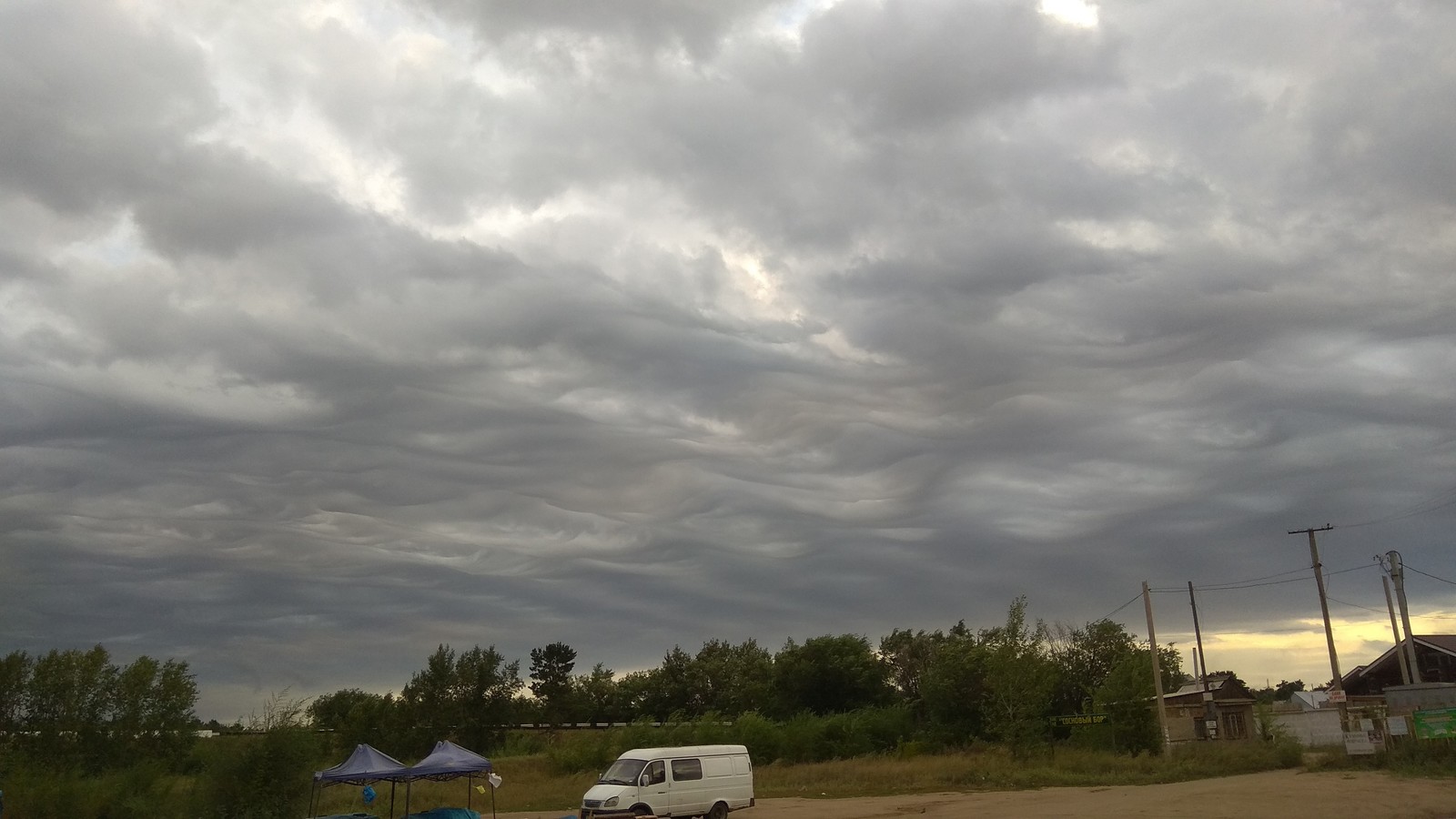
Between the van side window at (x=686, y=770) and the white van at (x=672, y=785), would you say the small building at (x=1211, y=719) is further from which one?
the van side window at (x=686, y=770)

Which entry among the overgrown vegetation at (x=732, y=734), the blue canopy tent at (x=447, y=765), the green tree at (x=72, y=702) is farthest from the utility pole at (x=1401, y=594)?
the green tree at (x=72, y=702)

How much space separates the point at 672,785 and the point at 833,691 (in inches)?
1902

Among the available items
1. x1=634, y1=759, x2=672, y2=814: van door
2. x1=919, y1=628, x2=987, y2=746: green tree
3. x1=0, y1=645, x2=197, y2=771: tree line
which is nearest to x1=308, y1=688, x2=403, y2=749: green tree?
x1=0, y1=645, x2=197, y2=771: tree line

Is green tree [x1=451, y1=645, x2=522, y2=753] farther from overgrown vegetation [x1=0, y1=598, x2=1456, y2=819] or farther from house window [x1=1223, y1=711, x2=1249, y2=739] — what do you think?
house window [x1=1223, y1=711, x2=1249, y2=739]

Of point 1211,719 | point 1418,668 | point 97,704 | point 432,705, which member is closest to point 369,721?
point 432,705

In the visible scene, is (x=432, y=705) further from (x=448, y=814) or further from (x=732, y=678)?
(x=448, y=814)

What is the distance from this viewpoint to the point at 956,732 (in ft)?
202

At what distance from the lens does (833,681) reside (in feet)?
246

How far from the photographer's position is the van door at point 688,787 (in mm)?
28875

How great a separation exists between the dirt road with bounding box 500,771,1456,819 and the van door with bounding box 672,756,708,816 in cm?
372

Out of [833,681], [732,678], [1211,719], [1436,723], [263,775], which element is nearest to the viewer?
[263,775]

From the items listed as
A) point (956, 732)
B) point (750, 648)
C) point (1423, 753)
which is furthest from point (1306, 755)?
point (750, 648)

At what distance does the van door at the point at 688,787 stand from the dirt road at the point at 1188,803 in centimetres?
372

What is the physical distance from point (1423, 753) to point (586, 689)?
7864 centimetres
